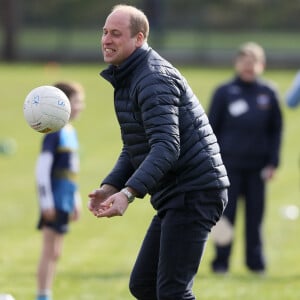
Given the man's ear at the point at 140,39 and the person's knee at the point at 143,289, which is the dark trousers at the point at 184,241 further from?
the man's ear at the point at 140,39

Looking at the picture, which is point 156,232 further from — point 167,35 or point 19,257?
point 167,35

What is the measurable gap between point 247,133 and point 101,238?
339 centimetres

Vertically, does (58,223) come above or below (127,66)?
below

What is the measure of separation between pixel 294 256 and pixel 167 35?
3475 centimetres

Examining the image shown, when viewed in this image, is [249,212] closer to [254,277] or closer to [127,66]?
[254,277]

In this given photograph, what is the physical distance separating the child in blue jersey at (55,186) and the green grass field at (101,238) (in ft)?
2.59

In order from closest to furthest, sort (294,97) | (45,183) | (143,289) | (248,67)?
(143,289), (45,183), (294,97), (248,67)

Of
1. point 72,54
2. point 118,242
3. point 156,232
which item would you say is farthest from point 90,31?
point 156,232

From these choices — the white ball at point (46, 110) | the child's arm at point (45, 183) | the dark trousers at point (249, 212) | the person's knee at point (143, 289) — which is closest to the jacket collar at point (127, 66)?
the white ball at point (46, 110)

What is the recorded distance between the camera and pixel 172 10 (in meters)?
48.4

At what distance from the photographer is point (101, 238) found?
44.4 ft

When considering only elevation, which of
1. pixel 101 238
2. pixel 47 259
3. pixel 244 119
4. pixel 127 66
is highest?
pixel 127 66

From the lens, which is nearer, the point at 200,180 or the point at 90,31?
the point at 200,180

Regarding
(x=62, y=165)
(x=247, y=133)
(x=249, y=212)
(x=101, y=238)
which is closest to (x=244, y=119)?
(x=247, y=133)
